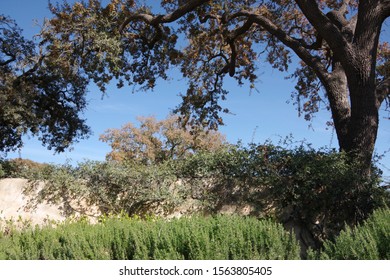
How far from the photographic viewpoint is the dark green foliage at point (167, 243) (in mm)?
4305

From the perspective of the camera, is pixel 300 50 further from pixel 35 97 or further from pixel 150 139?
pixel 150 139

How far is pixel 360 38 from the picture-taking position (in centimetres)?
997

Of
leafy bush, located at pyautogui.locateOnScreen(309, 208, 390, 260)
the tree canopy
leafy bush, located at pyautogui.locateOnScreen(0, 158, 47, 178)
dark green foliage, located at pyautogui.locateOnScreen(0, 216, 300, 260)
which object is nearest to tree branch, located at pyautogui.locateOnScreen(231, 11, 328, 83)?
the tree canopy

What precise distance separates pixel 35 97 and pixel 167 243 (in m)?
13.8

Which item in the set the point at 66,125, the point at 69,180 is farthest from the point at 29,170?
the point at 66,125

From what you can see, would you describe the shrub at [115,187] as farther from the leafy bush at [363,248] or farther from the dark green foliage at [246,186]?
the leafy bush at [363,248]

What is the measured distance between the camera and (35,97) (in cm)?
1633

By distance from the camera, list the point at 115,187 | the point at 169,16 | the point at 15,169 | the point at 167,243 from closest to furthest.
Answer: the point at 167,243 < the point at 115,187 < the point at 169,16 < the point at 15,169

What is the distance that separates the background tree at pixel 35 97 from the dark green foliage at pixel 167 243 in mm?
9169

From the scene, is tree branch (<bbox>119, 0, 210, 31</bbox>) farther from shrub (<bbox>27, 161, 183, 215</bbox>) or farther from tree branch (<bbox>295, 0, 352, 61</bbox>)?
shrub (<bbox>27, 161, 183, 215</bbox>)

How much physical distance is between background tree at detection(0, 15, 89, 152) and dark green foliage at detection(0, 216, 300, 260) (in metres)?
9.17

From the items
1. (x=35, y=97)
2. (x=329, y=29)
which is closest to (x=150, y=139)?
(x=35, y=97)
